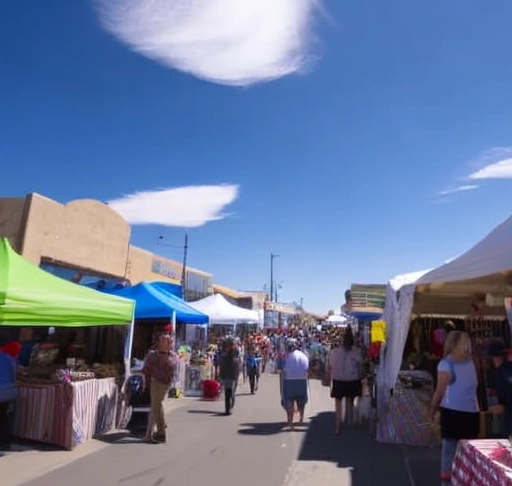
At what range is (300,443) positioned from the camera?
28.0ft

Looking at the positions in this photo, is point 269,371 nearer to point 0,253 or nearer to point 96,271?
point 96,271

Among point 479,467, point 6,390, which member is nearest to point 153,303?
point 6,390

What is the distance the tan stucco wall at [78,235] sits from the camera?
15945mm

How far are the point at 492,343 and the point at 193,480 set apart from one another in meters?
3.85

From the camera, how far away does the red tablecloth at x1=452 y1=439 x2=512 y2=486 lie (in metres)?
3.62

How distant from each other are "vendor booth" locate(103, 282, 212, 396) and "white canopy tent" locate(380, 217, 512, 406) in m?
5.92

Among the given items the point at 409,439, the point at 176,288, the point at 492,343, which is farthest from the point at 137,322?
the point at 492,343

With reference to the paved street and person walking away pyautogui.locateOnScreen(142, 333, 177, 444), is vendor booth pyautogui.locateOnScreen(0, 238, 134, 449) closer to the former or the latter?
the paved street

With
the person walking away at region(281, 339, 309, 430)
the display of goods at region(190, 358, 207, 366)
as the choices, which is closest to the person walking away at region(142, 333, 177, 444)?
Result: the person walking away at region(281, 339, 309, 430)

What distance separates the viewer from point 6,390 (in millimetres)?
7750

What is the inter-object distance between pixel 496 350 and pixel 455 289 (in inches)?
89.5

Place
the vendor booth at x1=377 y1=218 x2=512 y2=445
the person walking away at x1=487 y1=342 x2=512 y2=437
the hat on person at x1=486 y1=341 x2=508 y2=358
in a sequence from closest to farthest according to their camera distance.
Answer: the person walking away at x1=487 y1=342 x2=512 y2=437 → the vendor booth at x1=377 y1=218 x2=512 y2=445 → the hat on person at x1=486 y1=341 x2=508 y2=358

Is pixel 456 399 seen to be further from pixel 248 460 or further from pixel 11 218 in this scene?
pixel 11 218

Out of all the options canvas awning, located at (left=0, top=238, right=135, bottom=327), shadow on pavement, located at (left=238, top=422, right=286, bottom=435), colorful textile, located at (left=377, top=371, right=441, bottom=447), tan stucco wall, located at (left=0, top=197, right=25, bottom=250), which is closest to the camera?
canvas awning, located at (left=0, top=238, right=135, bottom=327)
